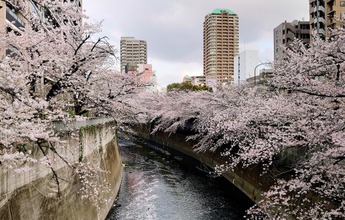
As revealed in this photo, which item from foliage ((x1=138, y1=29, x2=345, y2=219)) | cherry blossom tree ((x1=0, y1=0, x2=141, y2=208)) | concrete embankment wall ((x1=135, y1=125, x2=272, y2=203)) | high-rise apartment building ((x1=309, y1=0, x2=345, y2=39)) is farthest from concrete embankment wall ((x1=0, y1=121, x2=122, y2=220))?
high-rise apartment building ((x1=309, y1=0, x2=345, y2=39))

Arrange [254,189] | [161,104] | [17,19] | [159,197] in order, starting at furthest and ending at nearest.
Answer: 1. [161,104]
2. [17,19]
3. [159,197]
4. [254,189]

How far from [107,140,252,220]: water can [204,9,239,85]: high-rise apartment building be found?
278 ft

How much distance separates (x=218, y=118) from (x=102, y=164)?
21.9 feet

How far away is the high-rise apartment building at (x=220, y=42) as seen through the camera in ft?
356

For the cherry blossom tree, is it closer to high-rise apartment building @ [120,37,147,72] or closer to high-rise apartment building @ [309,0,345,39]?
high-rise apartment building @ [309,0,345,39]

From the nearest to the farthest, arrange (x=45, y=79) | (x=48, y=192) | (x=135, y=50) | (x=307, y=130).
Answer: (x=307, y=130)
(x=48, y=192)
(x=45, y=79)
(x=135, y=50)

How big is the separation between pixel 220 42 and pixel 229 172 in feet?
307

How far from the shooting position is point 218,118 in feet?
64.4

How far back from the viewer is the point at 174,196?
1864 cm

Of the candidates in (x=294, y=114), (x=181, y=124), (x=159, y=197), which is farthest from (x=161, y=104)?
(x=294, y=114)

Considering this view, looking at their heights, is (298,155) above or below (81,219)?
above

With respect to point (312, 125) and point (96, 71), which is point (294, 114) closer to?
point (312, 125)

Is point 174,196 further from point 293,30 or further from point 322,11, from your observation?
point 293,30

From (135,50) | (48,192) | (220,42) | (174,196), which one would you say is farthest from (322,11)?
(135,50)
